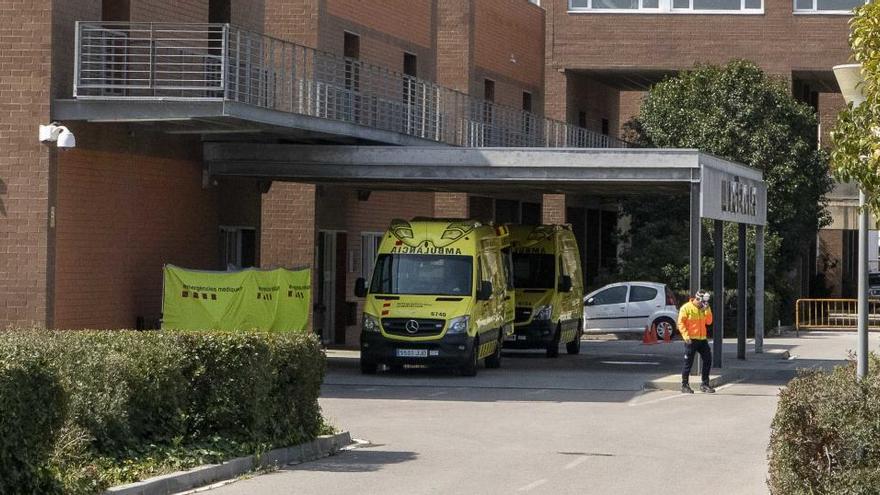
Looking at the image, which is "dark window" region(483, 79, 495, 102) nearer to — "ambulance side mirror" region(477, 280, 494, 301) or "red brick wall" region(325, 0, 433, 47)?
"red brick wall" region(325, 0, 433, 47)

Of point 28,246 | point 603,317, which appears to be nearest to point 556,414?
point 28,246

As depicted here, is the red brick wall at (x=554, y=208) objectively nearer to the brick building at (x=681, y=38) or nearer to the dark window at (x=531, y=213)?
the dark window at (x=531, y=213)

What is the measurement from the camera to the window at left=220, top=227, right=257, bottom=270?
107 ft

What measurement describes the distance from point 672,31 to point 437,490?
4010cm

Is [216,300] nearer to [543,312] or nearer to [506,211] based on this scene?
[543,312]

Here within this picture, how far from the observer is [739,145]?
46.2 metres

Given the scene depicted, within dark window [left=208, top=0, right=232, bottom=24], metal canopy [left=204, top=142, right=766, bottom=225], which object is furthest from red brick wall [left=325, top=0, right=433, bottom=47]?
metal canopy [left=204, top=142, right=766, bottom=225]

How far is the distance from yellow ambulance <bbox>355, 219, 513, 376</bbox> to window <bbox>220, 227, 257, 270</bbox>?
16.1ft

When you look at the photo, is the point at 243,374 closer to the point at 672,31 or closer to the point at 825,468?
the point at 825,468

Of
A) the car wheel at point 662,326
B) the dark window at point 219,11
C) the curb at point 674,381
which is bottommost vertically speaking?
the curb at point 674,381

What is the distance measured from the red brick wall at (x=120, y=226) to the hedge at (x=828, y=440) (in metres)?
15.1

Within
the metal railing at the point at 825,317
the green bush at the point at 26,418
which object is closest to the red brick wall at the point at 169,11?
the green bush at the point at 26,418

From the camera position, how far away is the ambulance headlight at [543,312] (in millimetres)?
33250

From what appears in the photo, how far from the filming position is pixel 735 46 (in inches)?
2020
